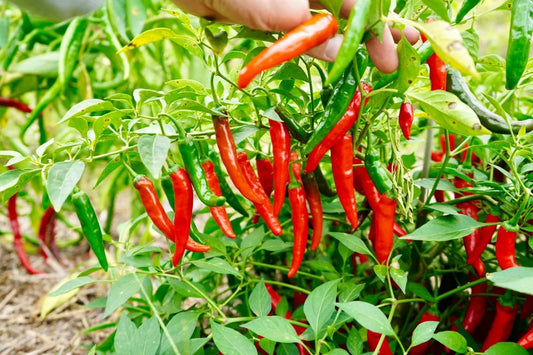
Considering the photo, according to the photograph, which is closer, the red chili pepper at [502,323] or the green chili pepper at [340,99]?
the green chili pepper at [340,99]

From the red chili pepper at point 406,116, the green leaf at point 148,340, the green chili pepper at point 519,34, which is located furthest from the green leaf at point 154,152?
the green chili pepper at point 519,34

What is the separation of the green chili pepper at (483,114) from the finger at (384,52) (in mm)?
254

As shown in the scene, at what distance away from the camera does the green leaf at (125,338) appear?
874mm

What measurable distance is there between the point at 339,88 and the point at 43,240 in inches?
71.1

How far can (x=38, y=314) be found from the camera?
70.1 inches

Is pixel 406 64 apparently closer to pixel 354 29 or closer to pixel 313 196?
pixel 354 29

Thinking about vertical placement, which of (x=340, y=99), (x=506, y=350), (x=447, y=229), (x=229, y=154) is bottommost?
(x=506, y=350)

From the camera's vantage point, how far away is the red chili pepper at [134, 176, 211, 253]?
0.94 m

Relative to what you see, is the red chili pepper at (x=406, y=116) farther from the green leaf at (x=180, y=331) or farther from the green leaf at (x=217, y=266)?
the green leaf at (x=180, y=331)

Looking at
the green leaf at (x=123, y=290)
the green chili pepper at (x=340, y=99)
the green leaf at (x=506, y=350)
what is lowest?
the green leaf at (x=123, y=290)

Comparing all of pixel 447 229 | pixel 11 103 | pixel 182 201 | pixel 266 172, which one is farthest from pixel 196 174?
pixel 11 103

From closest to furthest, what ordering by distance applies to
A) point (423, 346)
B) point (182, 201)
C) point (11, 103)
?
point (182, 201)
point (423, 346)
point (11, 103)

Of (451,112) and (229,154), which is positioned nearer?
(451,112)

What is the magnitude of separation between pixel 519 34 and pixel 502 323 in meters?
0.61
